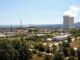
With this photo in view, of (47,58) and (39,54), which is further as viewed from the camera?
(39,54)

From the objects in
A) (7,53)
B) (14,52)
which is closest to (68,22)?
(14,52)

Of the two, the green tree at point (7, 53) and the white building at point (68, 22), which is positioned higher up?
the white building at point (68, 22)

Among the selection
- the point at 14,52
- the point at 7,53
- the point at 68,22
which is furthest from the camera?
the point at 68,22

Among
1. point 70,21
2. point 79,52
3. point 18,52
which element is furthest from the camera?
point 70,21

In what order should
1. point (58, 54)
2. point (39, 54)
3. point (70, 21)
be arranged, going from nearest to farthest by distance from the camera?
1. point (58, 54)
2. point (39, 54)
3. point (70, 21)

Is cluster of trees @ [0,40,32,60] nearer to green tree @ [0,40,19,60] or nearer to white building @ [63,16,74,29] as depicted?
green tree @ [0,40,19,60]

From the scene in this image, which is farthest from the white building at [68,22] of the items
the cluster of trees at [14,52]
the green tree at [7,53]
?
the green tree at [7,53]

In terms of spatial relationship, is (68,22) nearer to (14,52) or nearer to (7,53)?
(14,52)

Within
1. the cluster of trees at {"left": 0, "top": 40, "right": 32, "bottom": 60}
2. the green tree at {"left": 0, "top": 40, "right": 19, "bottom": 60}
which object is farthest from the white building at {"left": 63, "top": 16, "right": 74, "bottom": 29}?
the green tree at {"left": 0, "top": 40, "right": 19, "bottom": 60}

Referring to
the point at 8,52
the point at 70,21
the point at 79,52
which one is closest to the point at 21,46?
the point at 8,52

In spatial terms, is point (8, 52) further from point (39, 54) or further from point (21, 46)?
point (39, 54)

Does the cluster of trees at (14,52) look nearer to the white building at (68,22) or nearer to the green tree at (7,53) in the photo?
the green tree at (7,53)
